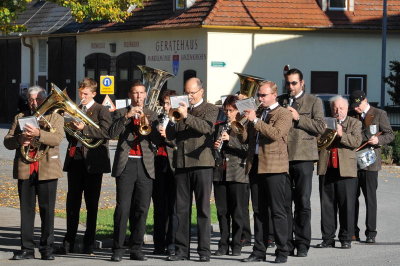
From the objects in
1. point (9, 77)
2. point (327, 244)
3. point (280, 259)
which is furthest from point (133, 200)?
point (9, 77)

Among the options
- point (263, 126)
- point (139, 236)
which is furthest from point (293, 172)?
point (139, 236)

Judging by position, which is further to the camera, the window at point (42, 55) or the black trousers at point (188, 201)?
the window at point (42, 55)

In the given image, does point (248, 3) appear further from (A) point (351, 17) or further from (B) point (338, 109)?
(B) point (338, 109)

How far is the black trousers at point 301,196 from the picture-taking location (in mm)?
12633

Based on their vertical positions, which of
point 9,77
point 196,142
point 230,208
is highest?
point 9,77

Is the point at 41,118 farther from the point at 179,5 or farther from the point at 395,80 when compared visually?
the point at 179,5

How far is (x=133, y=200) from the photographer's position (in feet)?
41.0

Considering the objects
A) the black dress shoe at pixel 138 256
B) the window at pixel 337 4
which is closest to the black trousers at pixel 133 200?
the black dress shoe at pixel 138 256

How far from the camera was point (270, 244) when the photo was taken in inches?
536

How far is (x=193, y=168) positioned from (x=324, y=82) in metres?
30.2

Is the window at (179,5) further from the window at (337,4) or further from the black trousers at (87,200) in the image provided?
the black trousers at (87,200)

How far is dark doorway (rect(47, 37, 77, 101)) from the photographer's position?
158ft

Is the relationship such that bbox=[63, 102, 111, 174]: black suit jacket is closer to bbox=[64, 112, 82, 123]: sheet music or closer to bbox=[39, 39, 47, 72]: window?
bbox=[64, 112, 82, 123]: sheet music

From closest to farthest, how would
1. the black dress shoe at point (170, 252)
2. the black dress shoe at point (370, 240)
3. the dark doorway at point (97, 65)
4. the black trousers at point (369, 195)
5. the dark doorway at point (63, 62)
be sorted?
the black dress shoe at point (170, 252) → the black dress shoe at point (370, 240) → the black trousers at point (369, 195) → the dark doorway at point (97, 65) → the dark doorway at point (63, 62)
